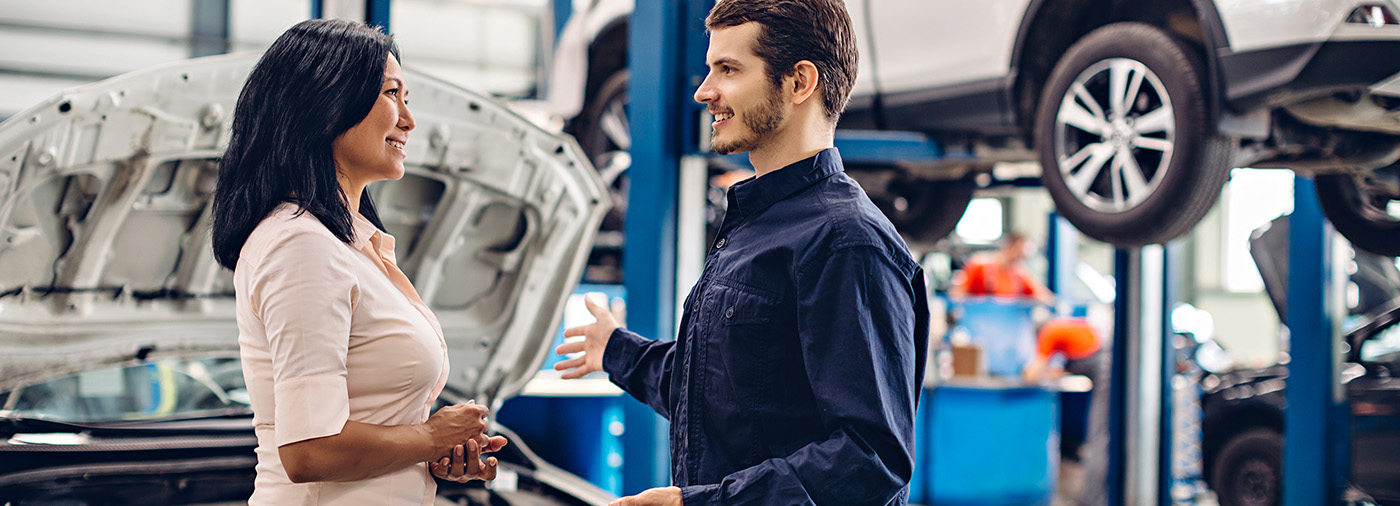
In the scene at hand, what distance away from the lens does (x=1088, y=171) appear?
3.40 meters

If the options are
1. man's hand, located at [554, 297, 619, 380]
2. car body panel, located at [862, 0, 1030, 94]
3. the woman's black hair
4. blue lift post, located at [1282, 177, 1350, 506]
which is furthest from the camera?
blue lift post, located at [1282, 177, 1350, 506]

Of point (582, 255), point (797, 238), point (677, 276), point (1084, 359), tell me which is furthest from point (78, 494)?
point (1084, 359)

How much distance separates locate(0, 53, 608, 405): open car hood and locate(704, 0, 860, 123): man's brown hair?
53.7 inches

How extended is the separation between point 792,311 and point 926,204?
4.06m

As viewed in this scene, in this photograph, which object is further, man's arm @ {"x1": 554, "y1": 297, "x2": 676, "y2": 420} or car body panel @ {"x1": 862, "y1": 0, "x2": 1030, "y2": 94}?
car body panel @ {"x1": 862, "y1": 0, "x2": 1030, "y2": 94}

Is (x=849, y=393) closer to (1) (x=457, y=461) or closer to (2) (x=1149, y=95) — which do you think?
(1) (x=457, y=461)

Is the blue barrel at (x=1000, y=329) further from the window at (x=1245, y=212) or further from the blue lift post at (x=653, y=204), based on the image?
the window at (x=1245, y=212)

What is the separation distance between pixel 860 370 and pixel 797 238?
0.20m

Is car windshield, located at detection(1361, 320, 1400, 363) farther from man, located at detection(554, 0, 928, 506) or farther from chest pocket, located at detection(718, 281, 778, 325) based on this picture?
chest pocket, located at detection(718, 281, 778, 325)

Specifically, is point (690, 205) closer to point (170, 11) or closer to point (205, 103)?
point (205, 103)

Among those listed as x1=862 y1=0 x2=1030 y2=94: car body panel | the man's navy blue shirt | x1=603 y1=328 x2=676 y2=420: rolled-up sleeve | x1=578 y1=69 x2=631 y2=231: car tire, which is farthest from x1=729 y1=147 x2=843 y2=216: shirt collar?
x1=578 y1=69 x2=631 y2=231: car tire

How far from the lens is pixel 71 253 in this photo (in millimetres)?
2521

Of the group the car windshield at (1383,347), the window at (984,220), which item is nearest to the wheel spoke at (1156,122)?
the car windshield at (1383,347)

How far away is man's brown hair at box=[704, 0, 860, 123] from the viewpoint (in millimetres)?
1495
